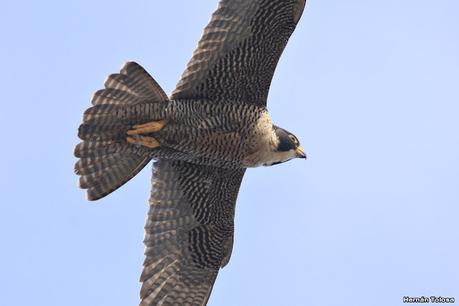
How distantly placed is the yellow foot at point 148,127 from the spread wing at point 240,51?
586mm

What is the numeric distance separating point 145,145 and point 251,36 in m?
2.51

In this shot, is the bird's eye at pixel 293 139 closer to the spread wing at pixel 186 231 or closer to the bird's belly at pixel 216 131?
the bird's belly at pixel 216 131

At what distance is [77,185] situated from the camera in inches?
635

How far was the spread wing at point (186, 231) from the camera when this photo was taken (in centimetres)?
1702

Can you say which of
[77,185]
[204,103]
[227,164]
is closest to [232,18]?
[204,103]

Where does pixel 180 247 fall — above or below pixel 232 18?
below

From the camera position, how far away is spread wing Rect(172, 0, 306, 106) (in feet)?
51.0

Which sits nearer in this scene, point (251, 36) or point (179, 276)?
point (251, 36)

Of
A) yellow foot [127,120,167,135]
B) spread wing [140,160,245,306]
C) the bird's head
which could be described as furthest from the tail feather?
the bird's head

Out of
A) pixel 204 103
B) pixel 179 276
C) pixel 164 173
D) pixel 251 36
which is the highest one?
pixel 251 36

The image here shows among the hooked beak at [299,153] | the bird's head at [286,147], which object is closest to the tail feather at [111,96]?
the bird's head at [286,147]

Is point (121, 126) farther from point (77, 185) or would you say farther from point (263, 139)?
point (263, 139)

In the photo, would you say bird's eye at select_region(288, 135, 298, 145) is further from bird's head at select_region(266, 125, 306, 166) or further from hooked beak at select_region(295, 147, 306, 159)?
hooked beak at select_region(295, 147, 306, 159)

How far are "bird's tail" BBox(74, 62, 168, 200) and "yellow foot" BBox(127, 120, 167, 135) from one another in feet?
0.23
